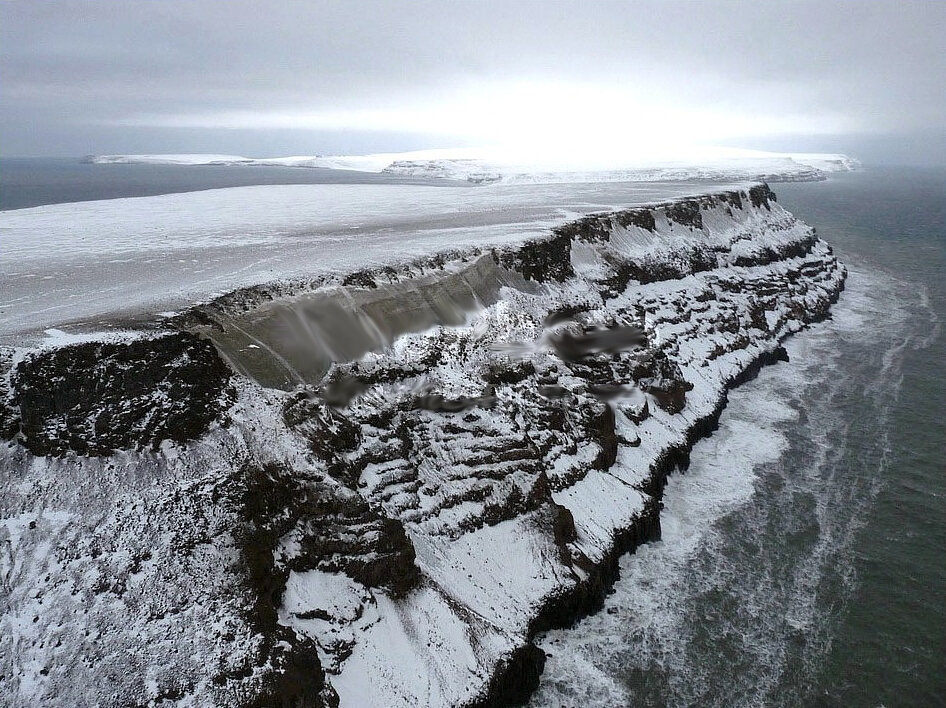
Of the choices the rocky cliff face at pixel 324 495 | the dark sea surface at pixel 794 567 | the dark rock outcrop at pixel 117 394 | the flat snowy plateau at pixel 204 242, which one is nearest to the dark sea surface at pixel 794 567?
the dark sea surface at pixel 794 567

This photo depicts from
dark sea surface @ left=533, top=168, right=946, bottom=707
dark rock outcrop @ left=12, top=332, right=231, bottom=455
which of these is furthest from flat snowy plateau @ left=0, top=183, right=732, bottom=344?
dark sea surface @ left=533, top=168, right=946, bottom=707

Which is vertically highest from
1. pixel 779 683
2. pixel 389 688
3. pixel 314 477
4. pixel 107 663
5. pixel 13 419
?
pixel 13 419

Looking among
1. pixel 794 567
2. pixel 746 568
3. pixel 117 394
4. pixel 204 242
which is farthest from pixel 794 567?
pixel 204 242

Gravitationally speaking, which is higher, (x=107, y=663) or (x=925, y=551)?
(x=107, y=663)

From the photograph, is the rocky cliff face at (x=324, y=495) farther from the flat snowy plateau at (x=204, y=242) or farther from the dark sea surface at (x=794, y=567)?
the flat snowy plateau at (x=204, y=242)

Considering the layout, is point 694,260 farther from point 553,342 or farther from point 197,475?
point 197,475

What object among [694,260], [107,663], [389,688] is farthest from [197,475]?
[694,260]

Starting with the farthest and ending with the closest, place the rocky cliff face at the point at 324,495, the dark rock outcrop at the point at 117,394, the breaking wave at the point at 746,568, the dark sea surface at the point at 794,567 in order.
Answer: the breaking wave at the point at 746,568, the dark sea surface at the point at 794,567, the dark rock outcrop at the point at 117,394, the rocky cliff face at the point at 324,495
